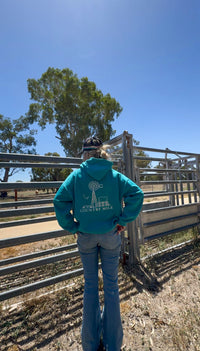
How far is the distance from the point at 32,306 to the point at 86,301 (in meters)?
1.35

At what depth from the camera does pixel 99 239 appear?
1579 millimetres

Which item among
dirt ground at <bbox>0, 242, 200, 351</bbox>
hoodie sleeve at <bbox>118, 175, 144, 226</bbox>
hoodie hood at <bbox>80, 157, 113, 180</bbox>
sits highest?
hoodie hood at <bbox>80, 157, 113, 180</bbox>

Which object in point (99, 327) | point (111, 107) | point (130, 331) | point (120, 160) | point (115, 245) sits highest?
point (111, 107)

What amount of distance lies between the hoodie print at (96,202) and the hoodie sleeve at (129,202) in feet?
0.54

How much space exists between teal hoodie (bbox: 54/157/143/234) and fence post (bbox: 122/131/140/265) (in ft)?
6.32

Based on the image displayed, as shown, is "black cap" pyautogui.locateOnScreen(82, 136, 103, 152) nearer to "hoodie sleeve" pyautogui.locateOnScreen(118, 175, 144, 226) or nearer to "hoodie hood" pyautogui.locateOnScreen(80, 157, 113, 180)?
"hoodie hood" pyautogui.locateOnScreen(80, 157, 113, 180)

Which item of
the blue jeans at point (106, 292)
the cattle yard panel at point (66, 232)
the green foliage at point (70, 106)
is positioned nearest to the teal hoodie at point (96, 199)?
the blue jeans at point (106, 292)

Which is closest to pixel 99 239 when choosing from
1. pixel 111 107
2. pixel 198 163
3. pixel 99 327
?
pixel 99 327

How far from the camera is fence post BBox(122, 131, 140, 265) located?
11.5 feet

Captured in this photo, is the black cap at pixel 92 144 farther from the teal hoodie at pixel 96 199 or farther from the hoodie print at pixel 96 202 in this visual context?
the hoodie print at pixel 96 202

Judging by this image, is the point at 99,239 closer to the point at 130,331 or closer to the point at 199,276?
the point at 130,331

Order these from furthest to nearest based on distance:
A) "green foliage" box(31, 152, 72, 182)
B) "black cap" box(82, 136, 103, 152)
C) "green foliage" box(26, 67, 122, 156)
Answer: "green foliage" box(31, 152, 72, 182) < "green foliage" box(26, 67, 122, 156) < "black cap" box(82, 136, 103, 152)

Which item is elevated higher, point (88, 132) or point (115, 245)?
point (88, 132)

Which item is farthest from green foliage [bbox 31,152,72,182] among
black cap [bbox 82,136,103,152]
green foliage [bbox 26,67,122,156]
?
black cap [bbox 82,136,103,152]
